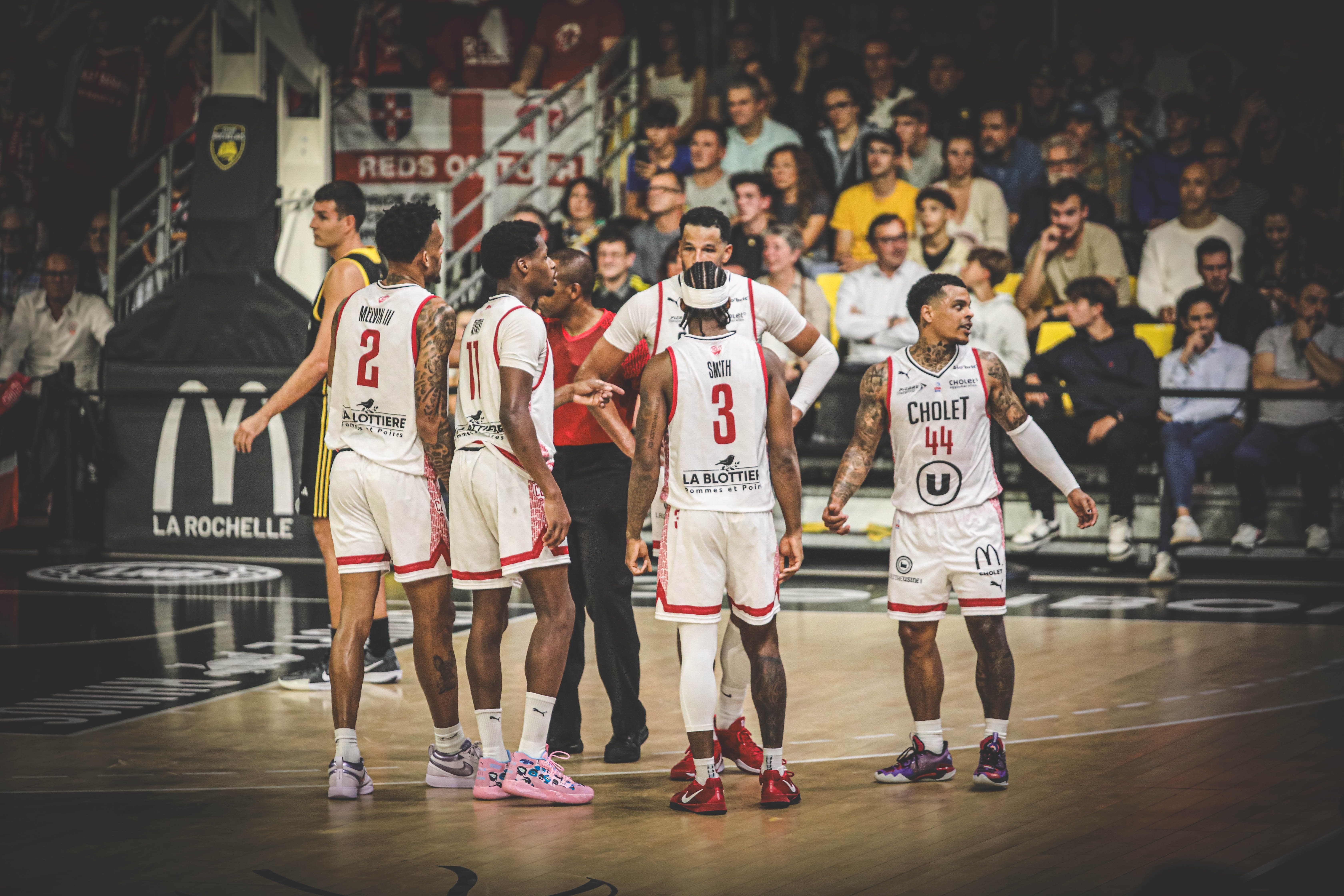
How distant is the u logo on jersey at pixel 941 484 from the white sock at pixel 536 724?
1.56 meters

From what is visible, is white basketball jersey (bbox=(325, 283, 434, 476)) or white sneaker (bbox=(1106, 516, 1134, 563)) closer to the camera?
white basketball jersey (bbox=(325, 283, 434, 476))

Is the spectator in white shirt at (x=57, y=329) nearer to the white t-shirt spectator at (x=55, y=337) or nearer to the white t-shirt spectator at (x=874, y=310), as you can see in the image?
the white t-shirt spectator at (x=55, y=337)

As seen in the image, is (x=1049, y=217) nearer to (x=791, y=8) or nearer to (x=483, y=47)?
(x=791, y=8)

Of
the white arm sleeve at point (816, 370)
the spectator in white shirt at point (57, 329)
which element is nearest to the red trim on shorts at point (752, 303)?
the white arm sleeve at point (816, 370)

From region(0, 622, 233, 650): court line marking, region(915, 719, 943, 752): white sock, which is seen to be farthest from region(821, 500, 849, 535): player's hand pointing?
region(0, 622, 233, 650): court line marking

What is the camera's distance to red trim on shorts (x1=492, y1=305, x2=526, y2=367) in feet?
18.0

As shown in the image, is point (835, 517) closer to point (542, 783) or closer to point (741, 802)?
point (741, 802)

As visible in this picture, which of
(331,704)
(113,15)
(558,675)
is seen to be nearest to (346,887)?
(558,675)

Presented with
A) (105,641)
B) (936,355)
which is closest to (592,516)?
(936,355)

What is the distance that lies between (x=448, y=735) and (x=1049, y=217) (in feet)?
28.6

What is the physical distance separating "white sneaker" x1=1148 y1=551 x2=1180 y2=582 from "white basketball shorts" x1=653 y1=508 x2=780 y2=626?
6.08 metres

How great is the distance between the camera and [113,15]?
1659 centimetres

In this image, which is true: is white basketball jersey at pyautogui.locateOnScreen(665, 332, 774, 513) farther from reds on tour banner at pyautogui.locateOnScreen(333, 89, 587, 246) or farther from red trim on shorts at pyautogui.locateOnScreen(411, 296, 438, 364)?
reds on tour banner at pyautogui.locateOnScreen(333, 89, 587, 246)

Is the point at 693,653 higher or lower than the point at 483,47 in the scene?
lower
